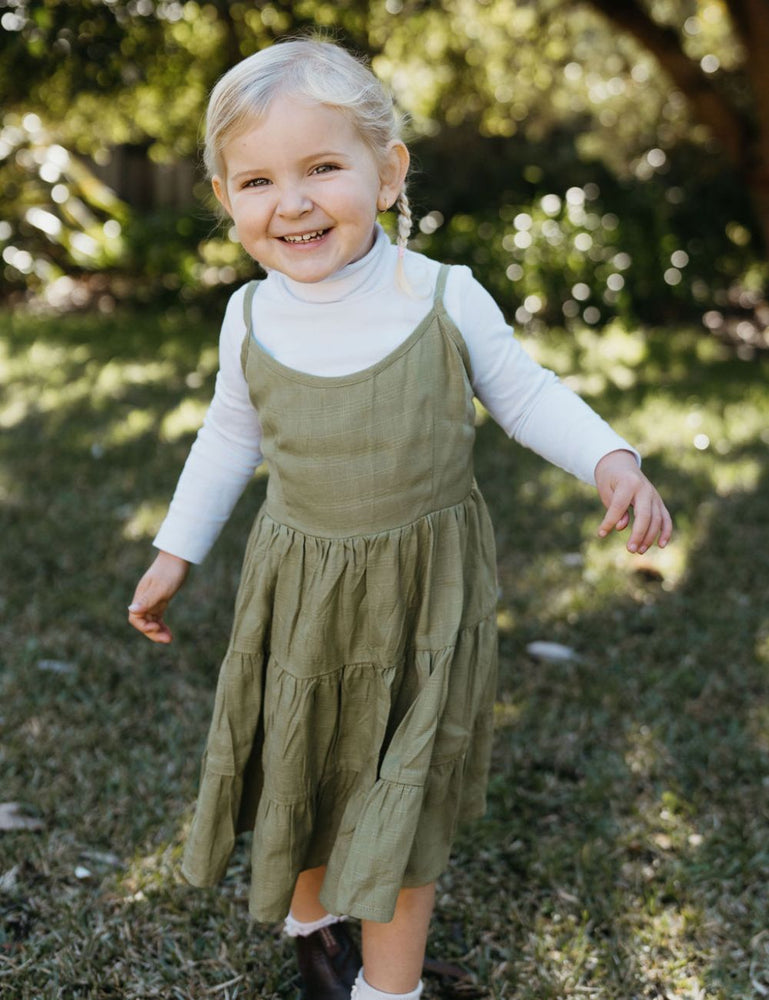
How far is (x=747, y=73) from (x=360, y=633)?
6984mm

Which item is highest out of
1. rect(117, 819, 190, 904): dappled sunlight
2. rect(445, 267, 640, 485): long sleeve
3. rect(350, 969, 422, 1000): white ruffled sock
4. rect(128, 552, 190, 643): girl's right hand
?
rect(445, 267, 640, 485): long sleeve

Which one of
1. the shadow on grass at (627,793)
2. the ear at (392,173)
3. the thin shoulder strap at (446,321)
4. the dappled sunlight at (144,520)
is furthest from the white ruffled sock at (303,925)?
the dappled sunlight at (144,520)

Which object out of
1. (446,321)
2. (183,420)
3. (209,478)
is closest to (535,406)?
(446,321)

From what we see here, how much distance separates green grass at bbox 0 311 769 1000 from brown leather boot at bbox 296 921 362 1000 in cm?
7

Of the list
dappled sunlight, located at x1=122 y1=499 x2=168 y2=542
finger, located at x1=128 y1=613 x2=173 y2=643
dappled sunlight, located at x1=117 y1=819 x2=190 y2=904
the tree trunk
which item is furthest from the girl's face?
the tree trunk

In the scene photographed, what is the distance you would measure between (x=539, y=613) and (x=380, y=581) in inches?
71.4

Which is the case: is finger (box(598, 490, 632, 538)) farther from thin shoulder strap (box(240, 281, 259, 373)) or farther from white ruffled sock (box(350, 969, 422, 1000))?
white ruffled sock (box(350, 969, 422, 1000))

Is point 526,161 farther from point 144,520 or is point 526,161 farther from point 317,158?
point 317,158

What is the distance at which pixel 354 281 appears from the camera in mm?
1713

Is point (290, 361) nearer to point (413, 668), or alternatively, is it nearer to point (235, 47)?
point (413, 668)

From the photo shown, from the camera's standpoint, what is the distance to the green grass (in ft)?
6.84

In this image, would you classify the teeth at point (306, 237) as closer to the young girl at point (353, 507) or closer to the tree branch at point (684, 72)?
the young girl at point (353, 507)

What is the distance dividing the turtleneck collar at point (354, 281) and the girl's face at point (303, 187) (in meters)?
0.03

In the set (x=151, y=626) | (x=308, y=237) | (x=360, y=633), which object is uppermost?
(x=308, y=237)
